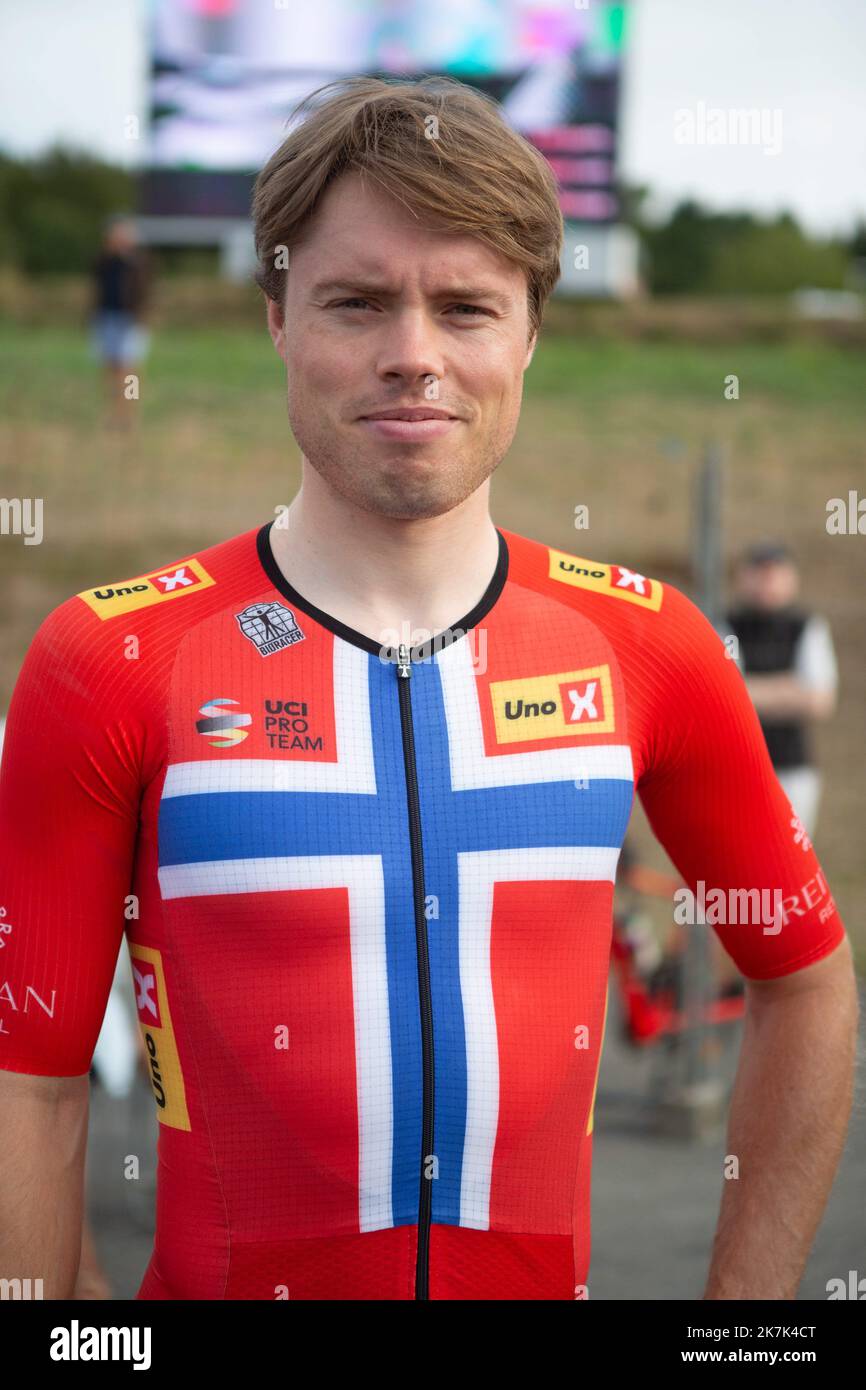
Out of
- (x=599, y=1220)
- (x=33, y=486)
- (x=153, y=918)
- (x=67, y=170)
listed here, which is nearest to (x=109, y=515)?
(x=33, y=486)

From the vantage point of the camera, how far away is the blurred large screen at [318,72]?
17.5 metres

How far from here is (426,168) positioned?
182 centimetres

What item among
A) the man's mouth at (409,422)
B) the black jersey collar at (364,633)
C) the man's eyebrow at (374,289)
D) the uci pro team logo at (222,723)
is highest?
the man's eyebrow at (374,289)

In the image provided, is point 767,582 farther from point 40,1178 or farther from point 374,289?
point 40,1178

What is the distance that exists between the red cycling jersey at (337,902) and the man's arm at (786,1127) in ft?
0.40

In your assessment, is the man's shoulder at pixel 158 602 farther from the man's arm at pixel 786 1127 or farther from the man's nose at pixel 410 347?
the man's arm at pixel 786 1127

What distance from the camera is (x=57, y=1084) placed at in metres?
1.88

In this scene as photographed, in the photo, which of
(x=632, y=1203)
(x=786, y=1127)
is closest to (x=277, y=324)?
(x=786, y=1127)

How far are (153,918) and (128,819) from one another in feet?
0.46

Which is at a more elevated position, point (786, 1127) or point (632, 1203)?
point (786, 1127)

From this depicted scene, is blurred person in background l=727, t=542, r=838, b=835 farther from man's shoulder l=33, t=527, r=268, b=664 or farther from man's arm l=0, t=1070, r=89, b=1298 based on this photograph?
man's arm l=0, t=1070, r=89, b=1298

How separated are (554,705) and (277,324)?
0.67 metres

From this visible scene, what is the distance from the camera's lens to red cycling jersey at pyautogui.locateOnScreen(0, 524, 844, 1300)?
6.11 ft

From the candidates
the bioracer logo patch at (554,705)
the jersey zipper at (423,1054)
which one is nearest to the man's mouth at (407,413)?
the bioracer logo patch at (554,705)
